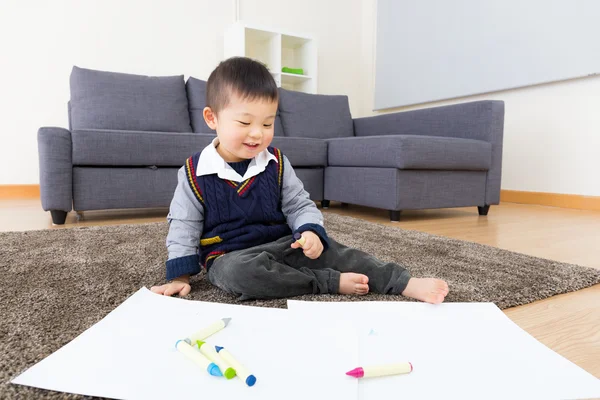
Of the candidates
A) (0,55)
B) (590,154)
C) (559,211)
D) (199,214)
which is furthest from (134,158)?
(590,154)

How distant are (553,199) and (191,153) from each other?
7.64 feet

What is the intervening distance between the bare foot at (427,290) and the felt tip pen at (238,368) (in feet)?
1.36

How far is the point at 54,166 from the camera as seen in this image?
1.78 meters

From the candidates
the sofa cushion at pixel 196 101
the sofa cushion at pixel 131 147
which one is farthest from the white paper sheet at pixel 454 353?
the sofa cushion at pixel 196 101

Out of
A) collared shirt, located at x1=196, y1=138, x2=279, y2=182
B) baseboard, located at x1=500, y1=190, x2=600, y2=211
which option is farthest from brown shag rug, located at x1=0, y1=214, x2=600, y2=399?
baseboard, located at x1=500, y1=190, x2=600, y2=211

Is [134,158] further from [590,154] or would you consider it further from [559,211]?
[590,154]

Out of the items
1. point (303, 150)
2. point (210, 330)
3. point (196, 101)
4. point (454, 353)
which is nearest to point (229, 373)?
point (210, 330)

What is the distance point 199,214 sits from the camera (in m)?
0.87

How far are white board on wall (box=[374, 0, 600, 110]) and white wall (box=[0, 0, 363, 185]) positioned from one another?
1.29 meters

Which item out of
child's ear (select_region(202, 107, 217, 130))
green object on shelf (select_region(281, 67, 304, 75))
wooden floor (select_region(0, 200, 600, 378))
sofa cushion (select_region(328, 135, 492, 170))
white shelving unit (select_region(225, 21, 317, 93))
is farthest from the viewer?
green object on shelf (select_region(281, 67, 304, 75))

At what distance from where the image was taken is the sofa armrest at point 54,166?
1772 mm

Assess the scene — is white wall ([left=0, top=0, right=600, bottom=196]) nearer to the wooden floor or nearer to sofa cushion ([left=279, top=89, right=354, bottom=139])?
the wooden floor

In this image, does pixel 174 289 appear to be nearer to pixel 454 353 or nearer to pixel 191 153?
pixel 454 353

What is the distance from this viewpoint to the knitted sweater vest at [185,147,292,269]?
2.84ft
